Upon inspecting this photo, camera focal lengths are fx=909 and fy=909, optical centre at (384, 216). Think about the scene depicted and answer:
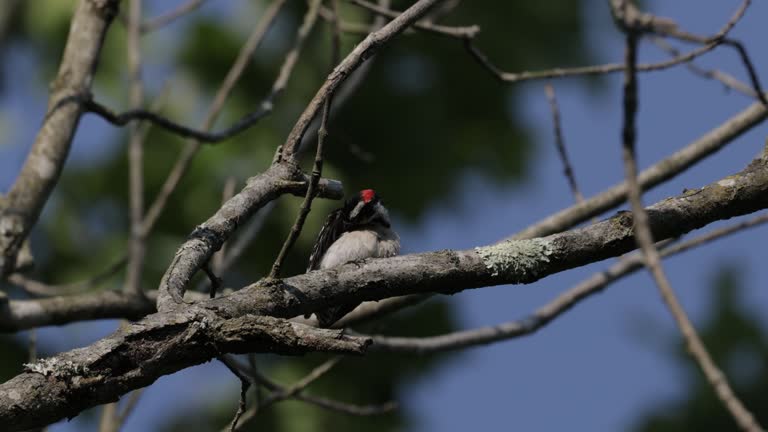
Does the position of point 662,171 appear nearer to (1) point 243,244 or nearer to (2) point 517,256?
(2) point 517,256

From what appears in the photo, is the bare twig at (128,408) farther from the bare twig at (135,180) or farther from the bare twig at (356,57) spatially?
the bare twig at (356,57)

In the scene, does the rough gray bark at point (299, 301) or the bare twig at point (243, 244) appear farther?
the bare twig at point (243, 244)

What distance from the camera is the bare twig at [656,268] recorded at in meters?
1.36

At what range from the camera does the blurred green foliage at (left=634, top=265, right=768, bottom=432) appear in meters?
11.4

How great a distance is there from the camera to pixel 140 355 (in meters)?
2.30

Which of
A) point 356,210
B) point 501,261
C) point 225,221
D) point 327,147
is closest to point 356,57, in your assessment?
point 225,221

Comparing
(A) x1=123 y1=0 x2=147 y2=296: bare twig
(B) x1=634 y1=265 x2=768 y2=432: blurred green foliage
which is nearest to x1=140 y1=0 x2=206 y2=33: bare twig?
(A) x1=123 y1=0 x2=147 y2=296: bare twig

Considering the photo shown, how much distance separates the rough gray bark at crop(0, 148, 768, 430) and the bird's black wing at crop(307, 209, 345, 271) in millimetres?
1770

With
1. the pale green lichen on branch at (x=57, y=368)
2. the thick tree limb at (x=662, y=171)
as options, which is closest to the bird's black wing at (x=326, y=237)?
the thick tree limb at (x=662, y=171)

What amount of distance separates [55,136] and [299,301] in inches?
67.8

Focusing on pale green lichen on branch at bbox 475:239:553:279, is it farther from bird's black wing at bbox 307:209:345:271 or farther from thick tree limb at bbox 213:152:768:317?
bird's black wing at bbox 307:209:345:271

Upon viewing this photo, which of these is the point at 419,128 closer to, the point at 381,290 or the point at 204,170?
the point at 204,170

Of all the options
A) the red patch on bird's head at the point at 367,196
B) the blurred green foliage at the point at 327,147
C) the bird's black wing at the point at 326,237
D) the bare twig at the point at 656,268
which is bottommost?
the bare twig at the point at 656,268

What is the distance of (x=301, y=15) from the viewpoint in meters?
9.03
